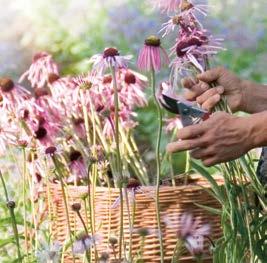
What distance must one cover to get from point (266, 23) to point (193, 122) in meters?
2.81

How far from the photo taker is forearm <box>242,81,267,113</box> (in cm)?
192

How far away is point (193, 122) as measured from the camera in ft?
5.66

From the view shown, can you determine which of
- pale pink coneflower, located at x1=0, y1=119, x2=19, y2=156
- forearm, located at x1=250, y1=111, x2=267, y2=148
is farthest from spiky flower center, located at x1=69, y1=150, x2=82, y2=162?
forearm, located at x1=250, y1=111, x2=267, y2=148

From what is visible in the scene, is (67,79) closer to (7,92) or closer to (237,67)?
(7,92)

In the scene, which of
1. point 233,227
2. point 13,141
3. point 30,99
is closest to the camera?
point 233,227

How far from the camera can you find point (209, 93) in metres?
1.73

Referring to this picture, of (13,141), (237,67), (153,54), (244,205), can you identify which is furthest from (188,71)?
(237,67)

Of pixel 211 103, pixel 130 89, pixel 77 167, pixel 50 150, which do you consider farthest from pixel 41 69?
pixel 211 103

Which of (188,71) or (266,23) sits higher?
(266,23)

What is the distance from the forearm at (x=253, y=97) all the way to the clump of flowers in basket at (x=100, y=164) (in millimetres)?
162

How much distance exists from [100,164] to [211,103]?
45 centimetres

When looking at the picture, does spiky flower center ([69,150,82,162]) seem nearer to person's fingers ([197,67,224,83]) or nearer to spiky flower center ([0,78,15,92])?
spiky flower center ([0,78,15,92])

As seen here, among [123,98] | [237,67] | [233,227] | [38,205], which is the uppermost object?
[237,67]

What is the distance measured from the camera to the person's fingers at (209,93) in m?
1.72
